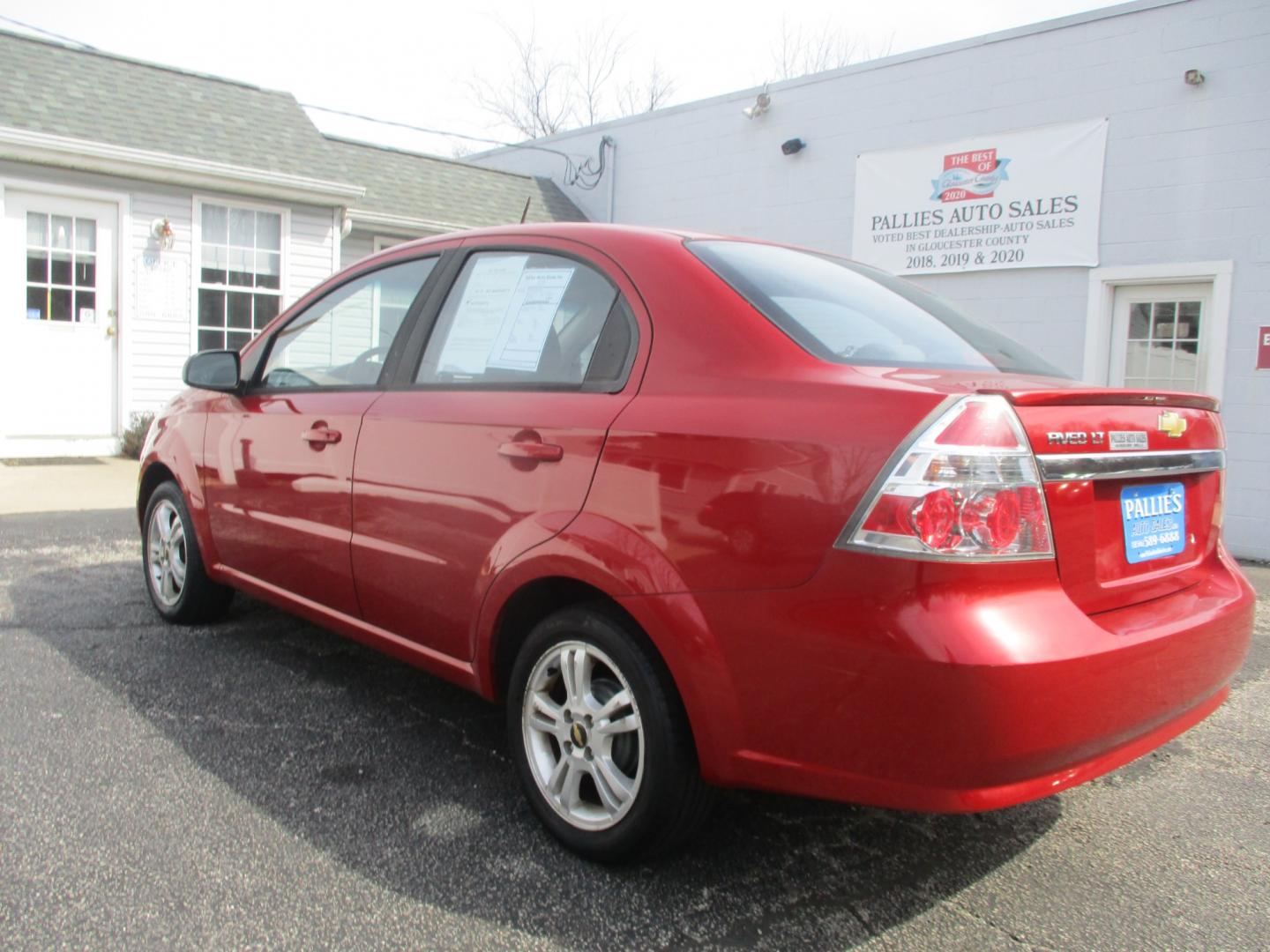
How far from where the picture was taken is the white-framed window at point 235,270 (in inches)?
426

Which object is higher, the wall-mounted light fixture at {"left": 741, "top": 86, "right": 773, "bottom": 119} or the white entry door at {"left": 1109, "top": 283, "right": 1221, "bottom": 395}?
the wall-mounted light fixture at {"left": 741, "top": 86, "right": 773, "bottom": 119}

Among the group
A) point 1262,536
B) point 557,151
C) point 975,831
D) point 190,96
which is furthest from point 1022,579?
point 557,151

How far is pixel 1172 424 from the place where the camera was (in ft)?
8.04

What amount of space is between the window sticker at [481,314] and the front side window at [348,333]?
0.28 m

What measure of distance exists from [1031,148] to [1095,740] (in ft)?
27.6

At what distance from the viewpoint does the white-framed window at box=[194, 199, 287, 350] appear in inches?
426

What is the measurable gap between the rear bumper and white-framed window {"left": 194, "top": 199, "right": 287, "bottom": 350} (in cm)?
1000

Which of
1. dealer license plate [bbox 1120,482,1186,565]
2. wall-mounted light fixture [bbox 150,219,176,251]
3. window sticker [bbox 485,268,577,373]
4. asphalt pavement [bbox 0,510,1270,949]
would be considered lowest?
asphalt pavement [bbox 0,510,1270,949]

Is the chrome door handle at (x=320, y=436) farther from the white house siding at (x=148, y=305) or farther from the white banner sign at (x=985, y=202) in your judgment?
the white banner sign at (x=985, y=202)

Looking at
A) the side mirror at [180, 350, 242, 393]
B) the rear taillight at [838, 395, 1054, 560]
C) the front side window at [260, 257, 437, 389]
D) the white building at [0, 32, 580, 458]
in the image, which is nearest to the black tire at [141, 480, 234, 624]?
the side mirror at [180, 350, 242, 393]

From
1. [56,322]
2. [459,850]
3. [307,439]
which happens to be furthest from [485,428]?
[56,322]

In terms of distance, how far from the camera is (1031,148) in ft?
30.4

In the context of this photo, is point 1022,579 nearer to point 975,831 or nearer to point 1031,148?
point 975,831

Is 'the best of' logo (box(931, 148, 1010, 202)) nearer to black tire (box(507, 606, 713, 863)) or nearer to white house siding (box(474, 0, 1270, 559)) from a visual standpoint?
white house siding (box(474, 0, 1270, 559))
